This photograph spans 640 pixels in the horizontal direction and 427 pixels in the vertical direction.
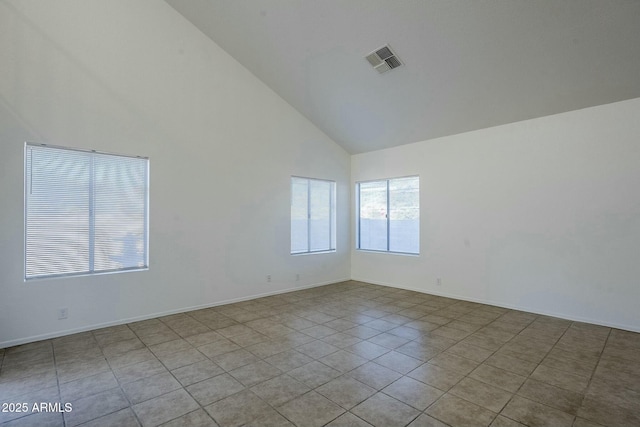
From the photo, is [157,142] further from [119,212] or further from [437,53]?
[437,53]

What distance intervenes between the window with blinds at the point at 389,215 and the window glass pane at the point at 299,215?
1.41 meters

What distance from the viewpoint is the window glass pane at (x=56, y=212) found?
3504mm

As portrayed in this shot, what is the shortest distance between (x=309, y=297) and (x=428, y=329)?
7.25ft

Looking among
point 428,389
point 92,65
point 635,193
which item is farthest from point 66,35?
point 635,193

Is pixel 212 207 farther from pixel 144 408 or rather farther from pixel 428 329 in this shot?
A: pixel 428 329

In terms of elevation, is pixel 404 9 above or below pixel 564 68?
above

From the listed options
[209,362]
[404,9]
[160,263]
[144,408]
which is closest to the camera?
[144,408]

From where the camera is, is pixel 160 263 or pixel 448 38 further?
pixel 160 263

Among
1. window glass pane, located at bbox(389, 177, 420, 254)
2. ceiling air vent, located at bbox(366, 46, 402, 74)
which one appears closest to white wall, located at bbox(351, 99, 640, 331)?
window glass pane, located at bbox(389, 177, 420, 254)

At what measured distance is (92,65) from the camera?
152 inches

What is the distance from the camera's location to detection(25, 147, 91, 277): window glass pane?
11.5ft

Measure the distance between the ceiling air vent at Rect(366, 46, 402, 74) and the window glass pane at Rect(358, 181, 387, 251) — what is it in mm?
2674

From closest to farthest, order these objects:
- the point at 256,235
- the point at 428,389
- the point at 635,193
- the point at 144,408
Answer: the point at 144,408, the point at 428,389, the point at 635,193, the point at 256,235

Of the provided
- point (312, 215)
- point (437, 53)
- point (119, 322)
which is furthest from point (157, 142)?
point (437, 53)
